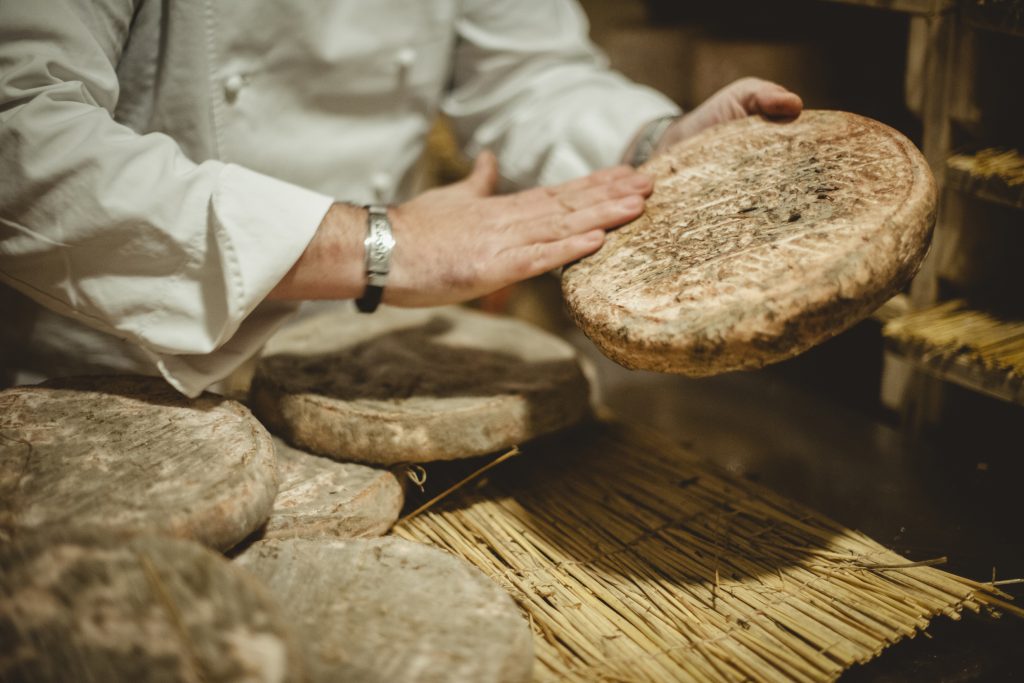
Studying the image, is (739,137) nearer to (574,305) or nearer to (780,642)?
(574,305)

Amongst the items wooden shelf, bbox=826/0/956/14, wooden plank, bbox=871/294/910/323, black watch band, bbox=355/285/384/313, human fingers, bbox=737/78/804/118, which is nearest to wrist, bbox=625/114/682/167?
human fingers, bbox=737/78/804/118

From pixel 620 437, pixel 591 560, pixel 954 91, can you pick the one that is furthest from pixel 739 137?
pixel 591 560

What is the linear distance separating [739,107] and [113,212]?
1.03 metres

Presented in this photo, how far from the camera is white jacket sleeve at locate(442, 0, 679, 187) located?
1.62m

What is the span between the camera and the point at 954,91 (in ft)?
4.32

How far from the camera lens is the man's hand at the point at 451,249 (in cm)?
116

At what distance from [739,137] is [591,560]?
2.39ft

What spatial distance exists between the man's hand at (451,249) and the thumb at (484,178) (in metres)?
0.36

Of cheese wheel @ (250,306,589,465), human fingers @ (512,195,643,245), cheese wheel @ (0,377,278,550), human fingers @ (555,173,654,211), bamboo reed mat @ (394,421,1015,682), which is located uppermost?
human fingers @ (555,173,654,211)

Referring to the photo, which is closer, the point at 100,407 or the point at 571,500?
the point at 100,407

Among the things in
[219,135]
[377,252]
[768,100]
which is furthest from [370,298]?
[768,100]

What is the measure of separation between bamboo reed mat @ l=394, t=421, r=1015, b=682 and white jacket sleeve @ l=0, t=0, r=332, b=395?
0.48 meters

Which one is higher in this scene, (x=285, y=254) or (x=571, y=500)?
(x=285, y=254)

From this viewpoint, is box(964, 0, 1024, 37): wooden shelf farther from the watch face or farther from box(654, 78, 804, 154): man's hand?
the watch face
